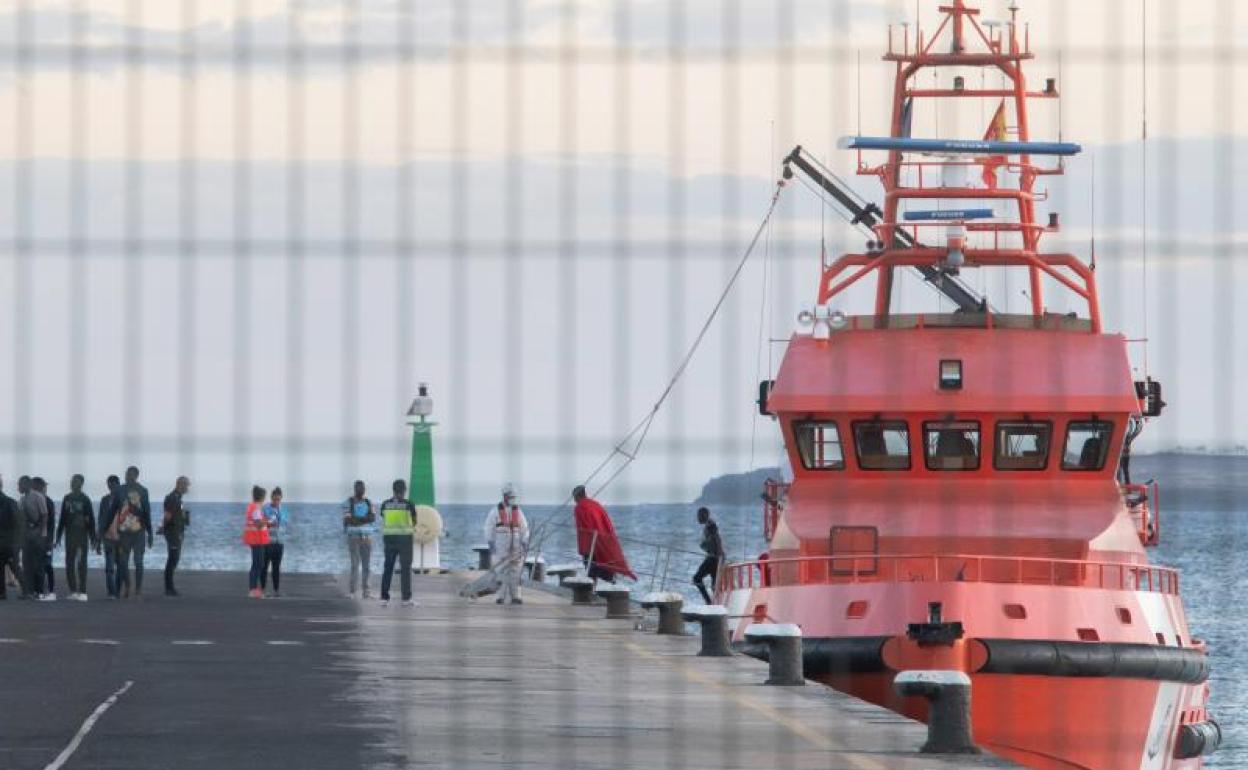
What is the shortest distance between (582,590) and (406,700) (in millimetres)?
14171

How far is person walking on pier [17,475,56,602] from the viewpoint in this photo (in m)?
32.3

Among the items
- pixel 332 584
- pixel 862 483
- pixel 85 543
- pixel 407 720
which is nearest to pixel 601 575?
pixel 332 584

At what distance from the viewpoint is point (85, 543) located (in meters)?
32.8

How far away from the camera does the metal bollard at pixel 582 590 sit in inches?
1351

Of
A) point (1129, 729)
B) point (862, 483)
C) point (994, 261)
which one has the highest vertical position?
point (994, 261)

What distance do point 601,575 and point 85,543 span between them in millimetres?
8663

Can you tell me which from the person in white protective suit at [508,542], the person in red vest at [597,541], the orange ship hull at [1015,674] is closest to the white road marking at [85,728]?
the orange ship hull at [1015,674]

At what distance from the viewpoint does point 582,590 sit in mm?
34344

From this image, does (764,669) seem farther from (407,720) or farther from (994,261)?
(994,261)

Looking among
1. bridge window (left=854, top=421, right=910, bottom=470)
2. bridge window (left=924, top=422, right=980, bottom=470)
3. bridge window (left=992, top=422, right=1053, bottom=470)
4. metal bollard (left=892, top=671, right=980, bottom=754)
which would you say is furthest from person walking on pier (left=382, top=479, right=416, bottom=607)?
metal bollard (left=892, top=671, right=980, bottom=754)

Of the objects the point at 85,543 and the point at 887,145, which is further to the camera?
the point at 85,543

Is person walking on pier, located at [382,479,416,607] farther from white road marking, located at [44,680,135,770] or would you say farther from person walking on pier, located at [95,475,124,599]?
white road marking, located at [44,680,135,770]

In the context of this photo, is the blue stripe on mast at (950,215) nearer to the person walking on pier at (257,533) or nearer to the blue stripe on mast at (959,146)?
the blue stripe on mast at (959,146)

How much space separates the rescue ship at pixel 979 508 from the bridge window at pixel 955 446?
2cm
